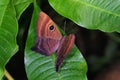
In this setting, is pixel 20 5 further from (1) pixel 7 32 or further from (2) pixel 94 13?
(2) pixel 94 13

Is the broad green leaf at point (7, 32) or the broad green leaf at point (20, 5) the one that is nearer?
the broad green leaf at point (7, 32)

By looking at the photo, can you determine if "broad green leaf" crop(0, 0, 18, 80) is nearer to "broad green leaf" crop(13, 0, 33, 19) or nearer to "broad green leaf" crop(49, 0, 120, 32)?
"broad green leaf" crop(13, 0, 33, 19)

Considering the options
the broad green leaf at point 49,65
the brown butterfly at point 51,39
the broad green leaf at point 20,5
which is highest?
the broad green leaf at point 20,5

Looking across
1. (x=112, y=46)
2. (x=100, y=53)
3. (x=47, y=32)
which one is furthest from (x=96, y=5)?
(x=100, y=53)

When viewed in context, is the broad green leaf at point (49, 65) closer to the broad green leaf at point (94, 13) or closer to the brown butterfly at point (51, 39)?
the brown butterfly at point (51, 39)

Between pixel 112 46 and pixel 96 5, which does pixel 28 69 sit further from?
pixel 112 46

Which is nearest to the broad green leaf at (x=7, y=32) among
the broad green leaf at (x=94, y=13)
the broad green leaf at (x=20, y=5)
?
the broad green leaf at (x=20, y=5)

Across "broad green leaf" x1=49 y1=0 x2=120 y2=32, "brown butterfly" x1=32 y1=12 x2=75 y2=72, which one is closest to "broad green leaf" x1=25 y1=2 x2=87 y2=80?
"brown butterfly" x1=32 y1=12 x2=75 y2=72

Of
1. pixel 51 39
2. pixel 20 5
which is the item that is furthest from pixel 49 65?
pixel 20 5

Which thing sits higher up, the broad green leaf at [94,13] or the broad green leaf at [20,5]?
the broad green leaf at [20,5]
